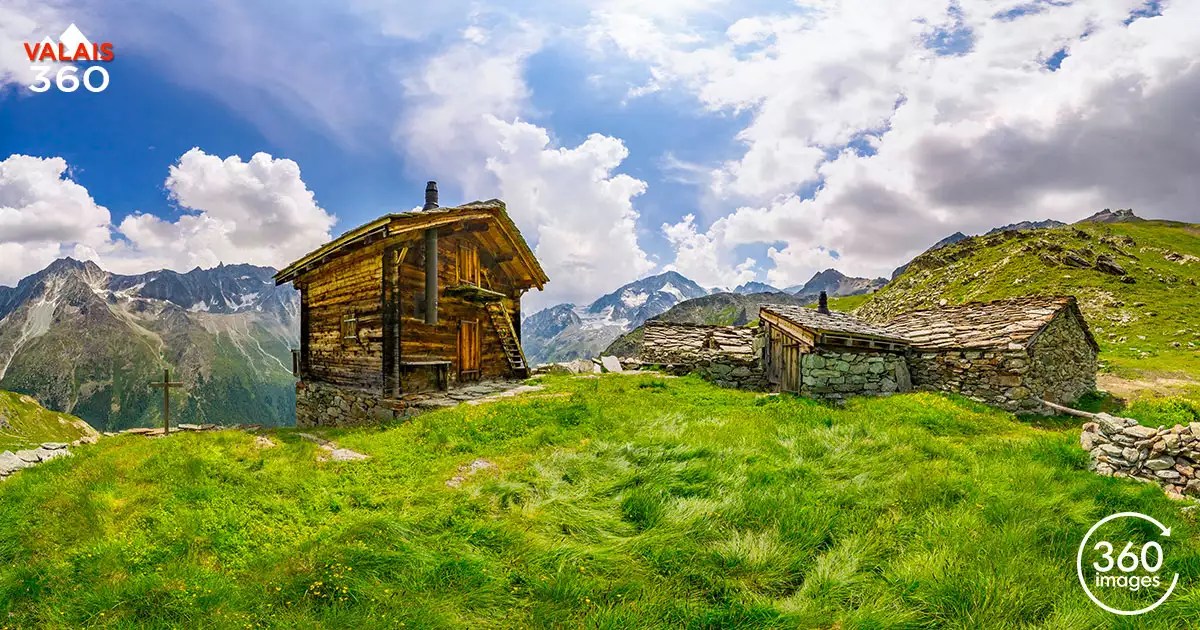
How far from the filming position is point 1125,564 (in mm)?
5363

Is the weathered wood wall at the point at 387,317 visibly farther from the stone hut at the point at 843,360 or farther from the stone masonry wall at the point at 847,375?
the stone masonry wall at the point at 847,375

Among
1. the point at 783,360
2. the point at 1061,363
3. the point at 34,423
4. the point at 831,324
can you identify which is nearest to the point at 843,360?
the point at 831,324

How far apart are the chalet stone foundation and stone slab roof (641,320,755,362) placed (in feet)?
47.7

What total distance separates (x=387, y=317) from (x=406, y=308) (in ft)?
2.52

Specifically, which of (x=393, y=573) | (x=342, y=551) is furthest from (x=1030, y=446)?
(x=342, y=551)

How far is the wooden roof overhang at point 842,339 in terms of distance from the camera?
1708 centimetres

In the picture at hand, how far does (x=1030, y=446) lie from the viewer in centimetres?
961

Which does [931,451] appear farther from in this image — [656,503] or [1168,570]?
[656,503]

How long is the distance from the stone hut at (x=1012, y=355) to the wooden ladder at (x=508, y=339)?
651 inches

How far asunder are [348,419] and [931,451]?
18.8 metres

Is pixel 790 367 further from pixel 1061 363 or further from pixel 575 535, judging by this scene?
pixel 575 535

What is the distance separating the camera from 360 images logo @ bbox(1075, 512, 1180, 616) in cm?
481

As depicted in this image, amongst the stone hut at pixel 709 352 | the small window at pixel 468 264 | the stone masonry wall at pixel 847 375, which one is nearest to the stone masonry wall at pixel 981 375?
the stone masonry wall at pixel 847 375

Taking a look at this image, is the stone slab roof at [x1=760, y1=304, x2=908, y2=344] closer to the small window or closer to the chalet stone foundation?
the small window
